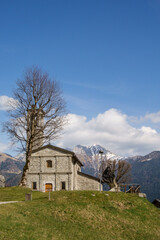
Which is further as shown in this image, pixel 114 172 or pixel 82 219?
pixel 114 172

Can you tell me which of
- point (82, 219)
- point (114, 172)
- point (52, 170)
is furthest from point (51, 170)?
point (114, 172)

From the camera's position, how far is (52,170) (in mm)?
44438

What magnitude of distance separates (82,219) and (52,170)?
23.6m

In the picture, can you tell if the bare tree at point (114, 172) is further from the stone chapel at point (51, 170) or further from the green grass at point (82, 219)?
the green grass at point (82, 219)

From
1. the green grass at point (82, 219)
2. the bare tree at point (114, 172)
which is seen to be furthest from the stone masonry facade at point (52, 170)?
the bare tree at point (114, 172)

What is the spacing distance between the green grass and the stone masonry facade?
49.6ft

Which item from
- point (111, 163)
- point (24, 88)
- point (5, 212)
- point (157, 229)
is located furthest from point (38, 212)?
point (111, 163)

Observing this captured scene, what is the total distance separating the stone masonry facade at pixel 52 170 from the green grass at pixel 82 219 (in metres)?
15.1

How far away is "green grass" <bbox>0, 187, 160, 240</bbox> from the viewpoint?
17.1 meters

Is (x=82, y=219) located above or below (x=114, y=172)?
below

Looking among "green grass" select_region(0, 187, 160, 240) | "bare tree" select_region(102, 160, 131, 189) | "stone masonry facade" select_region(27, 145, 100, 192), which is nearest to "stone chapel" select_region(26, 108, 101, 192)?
"stone masonry facade" select_region(27, 145, 100, 192)

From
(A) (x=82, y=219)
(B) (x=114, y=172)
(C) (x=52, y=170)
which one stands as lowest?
(A) (x=82, y=219)

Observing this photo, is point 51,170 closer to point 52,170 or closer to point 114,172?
point 52,170

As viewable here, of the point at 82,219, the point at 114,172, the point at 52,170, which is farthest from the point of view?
the point at 114,172
